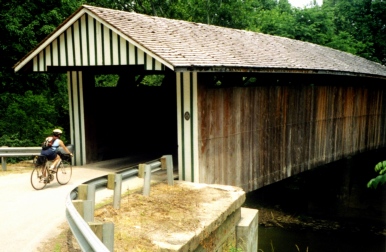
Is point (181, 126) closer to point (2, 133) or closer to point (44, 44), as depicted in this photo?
point (44, 44)

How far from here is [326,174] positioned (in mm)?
18953

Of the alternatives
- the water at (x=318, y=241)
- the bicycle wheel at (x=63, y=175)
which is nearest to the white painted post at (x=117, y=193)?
the bicycle wheel at (x=63, y=175)

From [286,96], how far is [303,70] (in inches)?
40.3

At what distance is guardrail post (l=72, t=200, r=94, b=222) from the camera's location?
15.8ft

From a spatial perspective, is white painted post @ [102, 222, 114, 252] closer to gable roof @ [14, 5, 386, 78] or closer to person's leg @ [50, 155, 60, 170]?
gable roof @ [14, 5, 386, 78]

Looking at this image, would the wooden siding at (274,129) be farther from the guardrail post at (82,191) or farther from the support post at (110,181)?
the guardrail post at (82,191)

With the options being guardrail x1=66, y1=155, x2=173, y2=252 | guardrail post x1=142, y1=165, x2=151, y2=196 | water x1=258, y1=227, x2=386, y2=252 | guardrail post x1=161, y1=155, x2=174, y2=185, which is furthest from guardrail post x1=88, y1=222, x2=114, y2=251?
water x1=258, y1=227, x2=386, y2=252

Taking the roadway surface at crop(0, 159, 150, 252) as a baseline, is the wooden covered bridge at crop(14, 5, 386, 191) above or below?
above

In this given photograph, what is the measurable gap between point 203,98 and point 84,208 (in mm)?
4328

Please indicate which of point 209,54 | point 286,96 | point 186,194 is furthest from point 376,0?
point 186,194

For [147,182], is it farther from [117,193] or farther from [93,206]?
[93,206]

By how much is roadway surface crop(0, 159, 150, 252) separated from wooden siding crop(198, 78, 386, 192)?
2.77 metres

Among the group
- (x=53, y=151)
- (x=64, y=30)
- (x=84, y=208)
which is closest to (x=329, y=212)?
(x=53, y=151)

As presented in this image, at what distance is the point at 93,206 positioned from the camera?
5168mm
